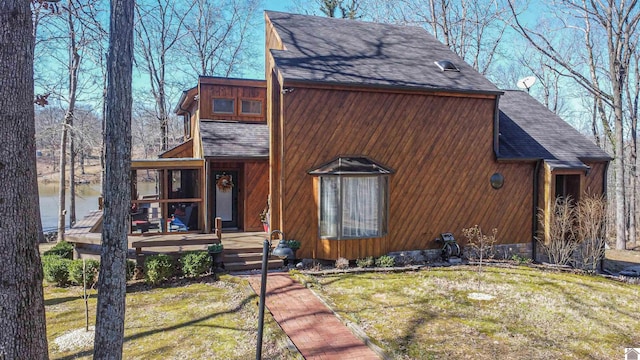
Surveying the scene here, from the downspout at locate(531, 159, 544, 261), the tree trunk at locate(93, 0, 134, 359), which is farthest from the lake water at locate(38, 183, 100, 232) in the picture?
the downspout at locate(531, 159, 544, 261)

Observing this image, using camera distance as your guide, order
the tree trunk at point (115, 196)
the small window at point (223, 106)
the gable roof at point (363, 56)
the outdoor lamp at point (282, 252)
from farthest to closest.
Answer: the small window at point (223, 106), the gable roof at point (363, 56), the outdoor lamp at point (282, 252), the tree trunk at point (115, 196)

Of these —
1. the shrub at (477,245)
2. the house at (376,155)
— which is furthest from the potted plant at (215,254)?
the shrub at (477,245)

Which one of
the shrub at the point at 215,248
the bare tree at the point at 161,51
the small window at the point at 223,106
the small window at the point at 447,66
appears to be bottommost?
the shrub at the point at 215,248

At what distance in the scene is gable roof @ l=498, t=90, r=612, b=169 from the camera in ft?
37.0

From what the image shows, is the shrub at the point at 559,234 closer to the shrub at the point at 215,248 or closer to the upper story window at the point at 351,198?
the upper story window at the point at 351,198

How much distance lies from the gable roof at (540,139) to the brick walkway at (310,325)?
7.15m

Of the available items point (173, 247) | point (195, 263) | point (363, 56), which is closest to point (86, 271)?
point (173, 247)

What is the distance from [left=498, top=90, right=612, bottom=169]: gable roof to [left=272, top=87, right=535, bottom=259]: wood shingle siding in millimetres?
533

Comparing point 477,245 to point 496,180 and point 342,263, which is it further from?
point 342,263

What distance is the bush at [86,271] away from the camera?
8023 millimetres

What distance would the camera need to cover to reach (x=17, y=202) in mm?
3420

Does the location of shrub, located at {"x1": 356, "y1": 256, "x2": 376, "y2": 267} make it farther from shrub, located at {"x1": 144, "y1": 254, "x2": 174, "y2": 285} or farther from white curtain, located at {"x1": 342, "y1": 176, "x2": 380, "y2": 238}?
shrub, located at {"x1": 144, "y1": 254, "x2": 174, "y2": 285}

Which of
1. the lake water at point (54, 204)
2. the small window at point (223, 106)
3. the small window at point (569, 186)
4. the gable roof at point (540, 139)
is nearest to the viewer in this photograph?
the gable roof at point (540, 139)

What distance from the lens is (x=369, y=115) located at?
9961mm
